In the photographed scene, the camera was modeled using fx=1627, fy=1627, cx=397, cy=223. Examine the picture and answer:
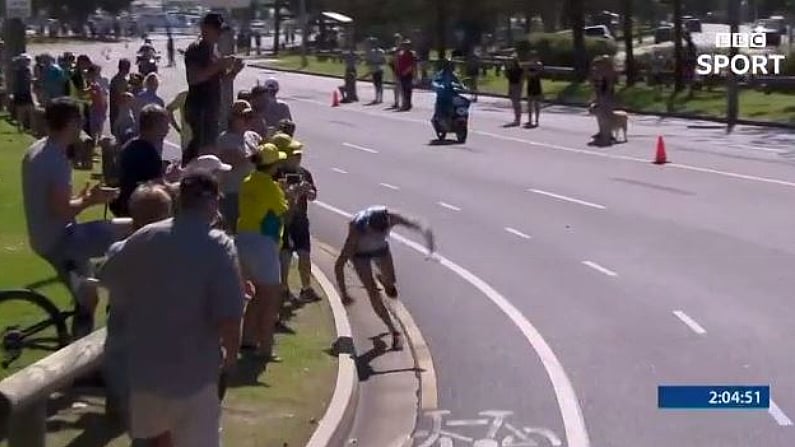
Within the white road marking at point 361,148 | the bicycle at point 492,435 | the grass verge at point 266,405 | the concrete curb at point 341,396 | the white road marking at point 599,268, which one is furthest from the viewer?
the white road marking at point 361,148

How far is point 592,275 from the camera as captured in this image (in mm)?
17188

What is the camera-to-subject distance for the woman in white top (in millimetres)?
12883

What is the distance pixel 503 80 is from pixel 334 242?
42.9m

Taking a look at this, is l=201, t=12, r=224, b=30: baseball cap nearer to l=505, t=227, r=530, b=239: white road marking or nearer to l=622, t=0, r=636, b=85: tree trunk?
l=505, t=227, r=530, b=239: white road marking

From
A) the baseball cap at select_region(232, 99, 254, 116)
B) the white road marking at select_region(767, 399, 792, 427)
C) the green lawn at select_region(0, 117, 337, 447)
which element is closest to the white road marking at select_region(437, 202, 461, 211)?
the green lawn at select_region(0, 117, 337, 447)

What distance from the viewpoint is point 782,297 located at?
50.5 ft

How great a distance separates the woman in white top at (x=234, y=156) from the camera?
12883mm

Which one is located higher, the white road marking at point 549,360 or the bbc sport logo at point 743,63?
the bbc sport logo at point 743,63

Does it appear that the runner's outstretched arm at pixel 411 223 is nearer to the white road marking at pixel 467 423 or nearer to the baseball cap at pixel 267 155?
the baseball cap at pixel 267 155

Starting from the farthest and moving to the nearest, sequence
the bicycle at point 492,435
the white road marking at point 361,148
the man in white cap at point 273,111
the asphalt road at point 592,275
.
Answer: the white road marking at point 361,148 < the man in white cap at point 273,111 < the asphalt road at point 592,275 < the bicycle at point 492,435

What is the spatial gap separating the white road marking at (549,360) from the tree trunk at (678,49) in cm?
3091

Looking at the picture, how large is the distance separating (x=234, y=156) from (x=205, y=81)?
104 cm

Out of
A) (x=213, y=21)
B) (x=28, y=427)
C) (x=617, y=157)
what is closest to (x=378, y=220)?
(x=213, y=21)

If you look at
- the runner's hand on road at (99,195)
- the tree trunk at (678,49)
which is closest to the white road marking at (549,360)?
the runner's hand on road at (99,195)
